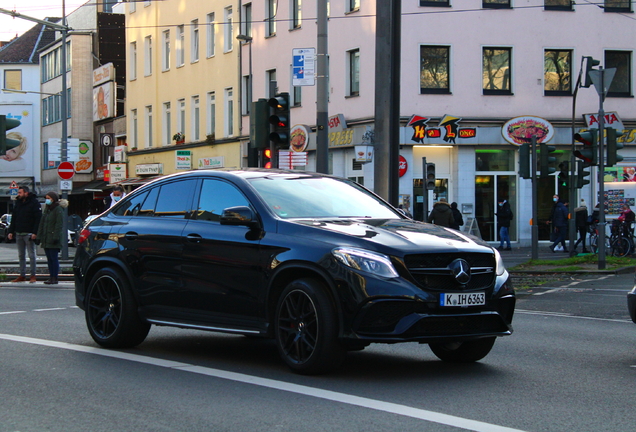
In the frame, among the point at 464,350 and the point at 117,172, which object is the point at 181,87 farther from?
the point at 464,350

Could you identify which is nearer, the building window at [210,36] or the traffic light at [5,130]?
the traffic light at [5,130]

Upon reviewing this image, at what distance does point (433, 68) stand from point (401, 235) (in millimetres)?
27673

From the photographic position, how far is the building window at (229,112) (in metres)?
44.0

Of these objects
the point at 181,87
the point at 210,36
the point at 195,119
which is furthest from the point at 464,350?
the point at 181,87

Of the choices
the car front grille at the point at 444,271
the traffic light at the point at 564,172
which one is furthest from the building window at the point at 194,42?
the car front grille at the point at 444,271

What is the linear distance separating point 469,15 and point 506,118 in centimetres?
382

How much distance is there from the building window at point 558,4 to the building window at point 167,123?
2250cm

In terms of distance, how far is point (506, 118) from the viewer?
112ft

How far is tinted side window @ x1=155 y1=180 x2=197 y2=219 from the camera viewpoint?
8.53 metres

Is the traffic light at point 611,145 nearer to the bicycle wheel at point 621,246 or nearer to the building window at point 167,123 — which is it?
the bicycle wheel at point 621,246

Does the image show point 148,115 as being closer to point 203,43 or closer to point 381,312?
point 203,43

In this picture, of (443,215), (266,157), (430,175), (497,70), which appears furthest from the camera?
(497,70)

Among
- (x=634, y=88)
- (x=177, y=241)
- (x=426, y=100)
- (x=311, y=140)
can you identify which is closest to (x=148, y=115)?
(x=311, y=140)

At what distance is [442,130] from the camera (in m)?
33.6
